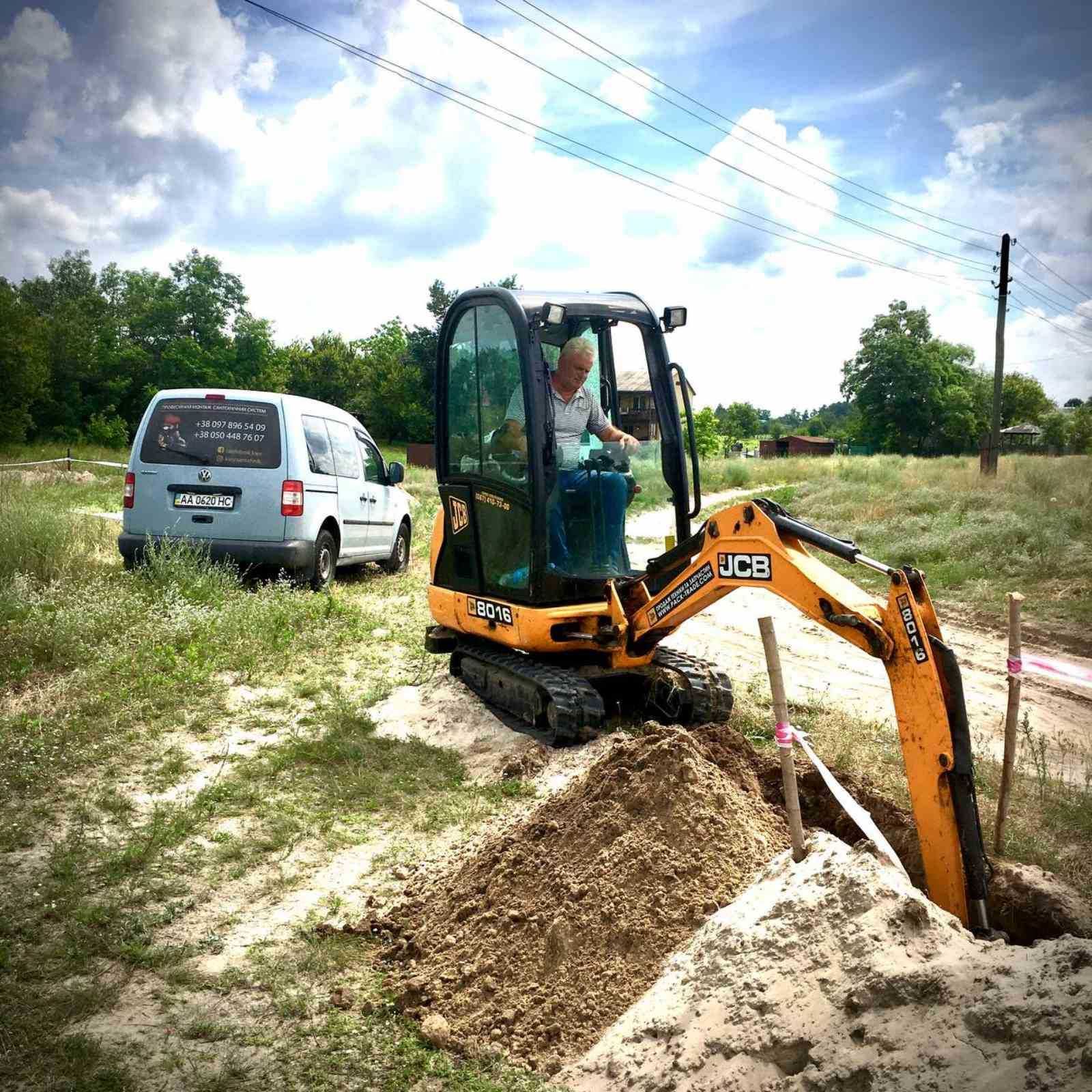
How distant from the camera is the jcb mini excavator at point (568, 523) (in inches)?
248

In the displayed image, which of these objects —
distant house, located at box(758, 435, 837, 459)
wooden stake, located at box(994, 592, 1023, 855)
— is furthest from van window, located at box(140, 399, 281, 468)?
distant house, located at box(758, 435, 837, 459)

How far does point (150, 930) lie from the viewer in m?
4.18

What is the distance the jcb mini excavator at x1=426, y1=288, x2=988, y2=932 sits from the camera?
20.6ft

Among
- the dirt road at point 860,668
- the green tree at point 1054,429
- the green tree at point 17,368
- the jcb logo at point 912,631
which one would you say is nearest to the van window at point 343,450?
the dirt road at point 860,668

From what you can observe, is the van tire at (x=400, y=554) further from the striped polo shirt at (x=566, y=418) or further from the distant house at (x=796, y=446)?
the distant house at (x=796, y=446)

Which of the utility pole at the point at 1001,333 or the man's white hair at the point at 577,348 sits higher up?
the utility pole at the point at 1001,333

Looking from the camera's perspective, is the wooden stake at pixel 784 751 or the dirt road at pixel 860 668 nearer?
the wooden stake at pixel 784 751

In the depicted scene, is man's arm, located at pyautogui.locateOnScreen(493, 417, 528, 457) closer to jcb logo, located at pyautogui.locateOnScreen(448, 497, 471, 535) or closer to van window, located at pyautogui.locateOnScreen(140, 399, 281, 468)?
jcb logo, located at pyautogui.locateOnScreen(448, 497, 471, 535)

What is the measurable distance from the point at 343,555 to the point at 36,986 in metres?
8.05

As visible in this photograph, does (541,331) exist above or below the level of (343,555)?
above

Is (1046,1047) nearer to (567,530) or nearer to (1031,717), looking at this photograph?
(567,530)

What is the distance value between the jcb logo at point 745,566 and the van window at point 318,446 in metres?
6.18

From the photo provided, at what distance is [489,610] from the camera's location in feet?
23.3

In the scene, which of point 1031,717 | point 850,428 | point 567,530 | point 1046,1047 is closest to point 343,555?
point 567,530
